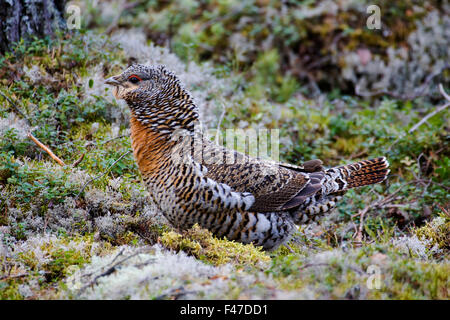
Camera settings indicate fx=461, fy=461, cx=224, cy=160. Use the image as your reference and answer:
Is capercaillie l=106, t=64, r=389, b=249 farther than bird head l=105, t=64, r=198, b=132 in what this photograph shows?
No

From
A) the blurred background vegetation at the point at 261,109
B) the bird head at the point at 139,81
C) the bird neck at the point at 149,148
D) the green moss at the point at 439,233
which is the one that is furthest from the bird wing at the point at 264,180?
the green moss at the point at 439,233

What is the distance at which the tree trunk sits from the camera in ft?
20.8

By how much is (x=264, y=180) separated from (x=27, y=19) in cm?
429

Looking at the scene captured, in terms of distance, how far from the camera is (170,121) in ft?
15.9

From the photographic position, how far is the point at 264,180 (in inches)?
191

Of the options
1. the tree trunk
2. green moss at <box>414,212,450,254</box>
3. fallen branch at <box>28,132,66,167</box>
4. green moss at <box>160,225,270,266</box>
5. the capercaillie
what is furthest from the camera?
the tree trunk

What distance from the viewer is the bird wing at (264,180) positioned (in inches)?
182

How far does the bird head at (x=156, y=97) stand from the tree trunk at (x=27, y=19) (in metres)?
2.47

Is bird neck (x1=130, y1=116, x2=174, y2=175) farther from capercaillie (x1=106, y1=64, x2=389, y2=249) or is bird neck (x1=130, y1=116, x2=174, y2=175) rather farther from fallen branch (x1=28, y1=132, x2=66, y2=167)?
fallen branch (x1=28, y1=132, x2=66, y2=167)

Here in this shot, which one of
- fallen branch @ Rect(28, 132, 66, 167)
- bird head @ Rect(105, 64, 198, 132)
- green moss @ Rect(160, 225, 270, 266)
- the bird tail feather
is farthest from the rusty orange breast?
the bird tail feather

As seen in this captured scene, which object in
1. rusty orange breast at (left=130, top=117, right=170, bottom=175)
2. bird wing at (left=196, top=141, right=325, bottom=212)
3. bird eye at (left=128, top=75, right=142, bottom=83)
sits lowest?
bird wing at (left=196, top=141, right=325, bottom=212)

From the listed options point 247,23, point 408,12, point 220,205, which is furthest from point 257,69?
point 220,205

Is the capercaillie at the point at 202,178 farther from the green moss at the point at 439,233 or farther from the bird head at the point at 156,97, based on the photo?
the green moss at the point at 439,233

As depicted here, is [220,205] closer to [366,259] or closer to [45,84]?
[366,259]
